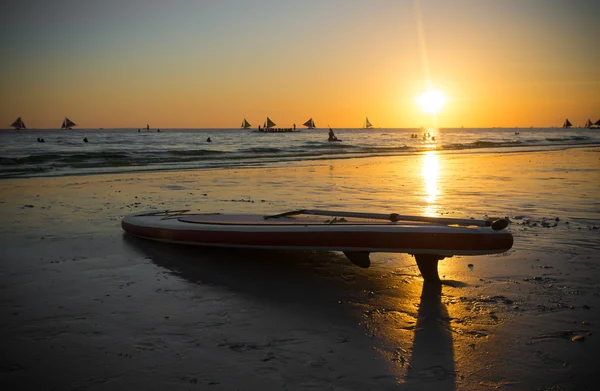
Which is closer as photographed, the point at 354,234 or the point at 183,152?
the point at 354,234

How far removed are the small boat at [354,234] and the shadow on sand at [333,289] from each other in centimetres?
26

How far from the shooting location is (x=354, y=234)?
18.0 ft

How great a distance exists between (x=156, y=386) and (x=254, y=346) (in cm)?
85

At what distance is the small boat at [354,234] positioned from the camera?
515 cm

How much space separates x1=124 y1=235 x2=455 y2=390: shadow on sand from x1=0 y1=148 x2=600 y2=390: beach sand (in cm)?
2

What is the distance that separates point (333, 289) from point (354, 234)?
0.64 meters

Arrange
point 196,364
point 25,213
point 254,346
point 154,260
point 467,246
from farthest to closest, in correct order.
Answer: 1. point 25,213
2. point 154,260
3. point 467,246
4. point 254,346
5. point 196,364

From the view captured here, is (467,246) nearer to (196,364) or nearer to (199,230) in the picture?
(196,364)

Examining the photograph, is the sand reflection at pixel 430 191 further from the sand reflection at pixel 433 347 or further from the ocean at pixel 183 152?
Result: the ocean at pixel 183 152

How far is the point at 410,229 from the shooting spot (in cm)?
531

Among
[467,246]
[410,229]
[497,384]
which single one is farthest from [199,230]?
[497,384]

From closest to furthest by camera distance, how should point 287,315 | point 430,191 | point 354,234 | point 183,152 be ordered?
point 287,315, point 354,234, point 430,191, point 183,152

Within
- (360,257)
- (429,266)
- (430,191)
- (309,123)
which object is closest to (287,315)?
(360,257)

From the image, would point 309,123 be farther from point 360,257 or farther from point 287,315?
point 287,315
